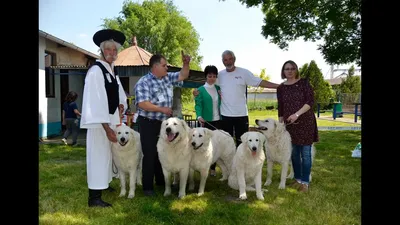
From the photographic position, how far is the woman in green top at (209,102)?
517 centimetres

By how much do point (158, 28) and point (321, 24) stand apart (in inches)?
849

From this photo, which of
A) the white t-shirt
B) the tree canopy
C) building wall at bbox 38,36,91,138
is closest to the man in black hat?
the white t-shirt

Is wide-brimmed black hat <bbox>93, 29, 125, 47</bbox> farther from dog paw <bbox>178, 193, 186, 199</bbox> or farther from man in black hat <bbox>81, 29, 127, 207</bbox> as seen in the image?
dog paw <bbox>178, 193, 186, 199</bbox>

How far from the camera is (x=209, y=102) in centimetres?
518

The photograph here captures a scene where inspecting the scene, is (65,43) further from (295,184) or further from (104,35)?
(295,184)

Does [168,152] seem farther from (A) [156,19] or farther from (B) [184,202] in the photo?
(A) [156,19]

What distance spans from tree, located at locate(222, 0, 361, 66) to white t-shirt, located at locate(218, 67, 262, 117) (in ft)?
7.32

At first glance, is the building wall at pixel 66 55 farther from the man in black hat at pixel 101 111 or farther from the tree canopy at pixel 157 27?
the tree canopy at pixel 157 27

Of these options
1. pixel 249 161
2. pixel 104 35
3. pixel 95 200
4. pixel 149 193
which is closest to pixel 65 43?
pixel 104 35

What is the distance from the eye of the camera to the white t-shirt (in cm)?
503

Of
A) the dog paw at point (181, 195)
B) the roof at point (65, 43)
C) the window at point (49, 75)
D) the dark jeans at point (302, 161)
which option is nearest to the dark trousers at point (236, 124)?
the dark jeans at point (302, 161)
